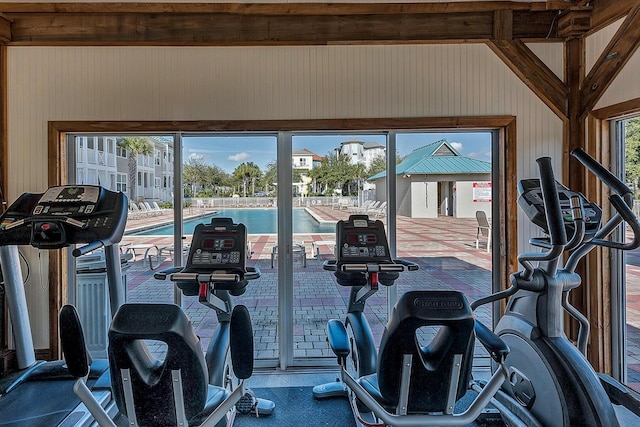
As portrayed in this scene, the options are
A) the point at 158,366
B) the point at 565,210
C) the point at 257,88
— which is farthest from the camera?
the point at 257,88

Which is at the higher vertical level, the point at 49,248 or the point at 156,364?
the point at 49,248

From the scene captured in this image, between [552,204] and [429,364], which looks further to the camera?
[552,204]

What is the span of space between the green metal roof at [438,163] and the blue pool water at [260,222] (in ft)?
2.30

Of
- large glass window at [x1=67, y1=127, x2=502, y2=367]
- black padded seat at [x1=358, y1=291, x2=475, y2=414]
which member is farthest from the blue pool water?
black padded seat at [x1=358, y1=291, x2=475, y2=414]

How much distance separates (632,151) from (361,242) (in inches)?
96.9

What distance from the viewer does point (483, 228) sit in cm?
343

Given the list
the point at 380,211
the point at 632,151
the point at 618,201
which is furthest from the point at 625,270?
the point at 380,211

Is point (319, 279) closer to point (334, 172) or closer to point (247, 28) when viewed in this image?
point (334, 172)

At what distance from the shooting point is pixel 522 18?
3.22 metres

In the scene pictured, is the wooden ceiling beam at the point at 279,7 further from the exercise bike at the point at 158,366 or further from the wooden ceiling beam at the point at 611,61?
the exercise bike at the point at 158,366

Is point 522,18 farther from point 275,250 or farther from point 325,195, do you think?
point 275,250

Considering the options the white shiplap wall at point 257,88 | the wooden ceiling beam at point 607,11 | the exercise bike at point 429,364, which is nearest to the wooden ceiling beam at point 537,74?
the white shiplap wall at point 257,88

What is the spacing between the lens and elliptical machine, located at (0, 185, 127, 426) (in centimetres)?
222

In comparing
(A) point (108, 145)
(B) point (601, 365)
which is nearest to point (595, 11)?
(B) point (601, 365)
